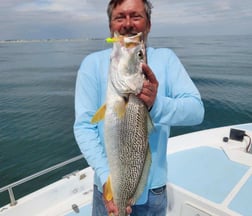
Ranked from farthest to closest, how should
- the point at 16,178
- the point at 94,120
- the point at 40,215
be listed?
1. the point at 16,178
2. the point at 40,215
3. the point at 94,120

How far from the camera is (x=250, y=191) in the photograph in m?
→ 4.09

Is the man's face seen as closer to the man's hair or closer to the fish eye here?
the man's hair

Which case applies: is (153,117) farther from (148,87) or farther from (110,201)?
(110,201)

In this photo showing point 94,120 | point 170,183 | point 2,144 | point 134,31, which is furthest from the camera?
point 2,144

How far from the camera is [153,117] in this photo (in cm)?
199

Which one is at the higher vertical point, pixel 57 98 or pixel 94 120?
pixel 94 120

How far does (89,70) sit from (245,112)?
1382cm

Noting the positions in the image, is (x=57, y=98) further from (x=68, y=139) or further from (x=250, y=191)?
(x=250, y=191)

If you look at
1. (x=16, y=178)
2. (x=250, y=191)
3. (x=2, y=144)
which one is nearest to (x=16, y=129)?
(x=2, y=144)

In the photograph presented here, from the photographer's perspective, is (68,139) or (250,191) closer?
(250,191)

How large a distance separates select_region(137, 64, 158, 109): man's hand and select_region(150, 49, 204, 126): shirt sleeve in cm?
13

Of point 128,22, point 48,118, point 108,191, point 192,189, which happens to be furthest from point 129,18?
point 48,118

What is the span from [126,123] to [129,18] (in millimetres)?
909

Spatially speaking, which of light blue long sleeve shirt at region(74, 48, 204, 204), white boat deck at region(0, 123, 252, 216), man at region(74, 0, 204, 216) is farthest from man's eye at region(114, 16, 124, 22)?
white boat deck at region(0, 123, 252, 216)
